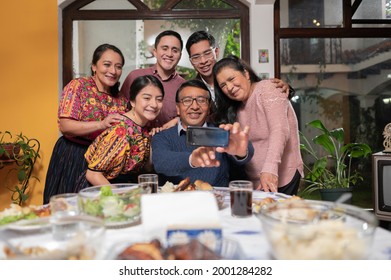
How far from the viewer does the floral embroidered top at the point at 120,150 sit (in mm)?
1463

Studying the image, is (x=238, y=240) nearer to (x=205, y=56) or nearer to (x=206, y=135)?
(x=206, y=135)

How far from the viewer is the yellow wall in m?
2.78

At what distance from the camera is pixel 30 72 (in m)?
2.79

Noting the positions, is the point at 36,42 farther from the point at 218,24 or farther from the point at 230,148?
the point at 230,148

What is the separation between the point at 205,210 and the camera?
0.63 m

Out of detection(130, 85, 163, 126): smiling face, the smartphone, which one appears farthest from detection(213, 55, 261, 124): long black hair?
the smartphone

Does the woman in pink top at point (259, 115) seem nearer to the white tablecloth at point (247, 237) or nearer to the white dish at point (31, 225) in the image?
the white tablecloth at point (247, 237)

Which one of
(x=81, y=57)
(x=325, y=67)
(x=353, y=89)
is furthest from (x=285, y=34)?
(x=81, y=57)

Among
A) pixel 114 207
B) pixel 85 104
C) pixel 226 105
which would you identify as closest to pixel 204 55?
pixel 226 105

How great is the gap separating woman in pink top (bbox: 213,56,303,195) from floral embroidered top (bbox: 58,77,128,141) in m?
0.53

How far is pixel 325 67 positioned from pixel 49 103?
2.19m

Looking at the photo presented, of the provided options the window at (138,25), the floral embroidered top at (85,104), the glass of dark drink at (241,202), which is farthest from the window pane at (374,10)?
the glass of dark drink at (241,202)

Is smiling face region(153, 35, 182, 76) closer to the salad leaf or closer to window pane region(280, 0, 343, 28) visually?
the salad leaf

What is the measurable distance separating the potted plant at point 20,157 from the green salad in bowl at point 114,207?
190 cm
